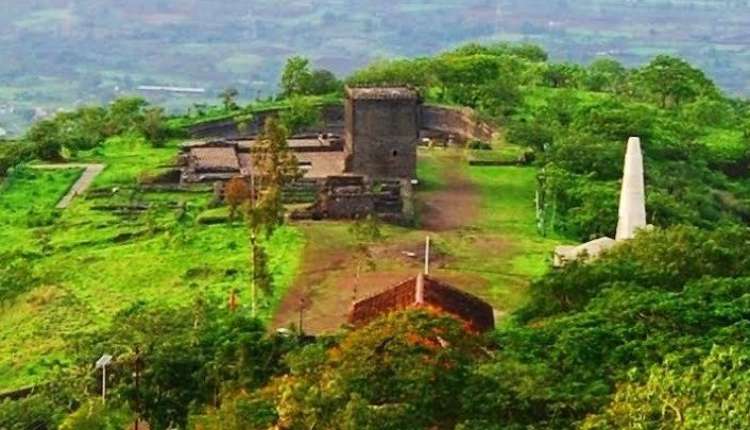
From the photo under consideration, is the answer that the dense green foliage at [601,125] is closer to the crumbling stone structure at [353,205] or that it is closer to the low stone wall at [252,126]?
the low stone wall at [252,126]

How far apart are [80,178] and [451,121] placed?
15.4 m

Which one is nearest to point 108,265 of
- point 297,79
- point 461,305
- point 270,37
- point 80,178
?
point 461,305

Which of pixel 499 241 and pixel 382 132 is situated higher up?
pixel 382 132

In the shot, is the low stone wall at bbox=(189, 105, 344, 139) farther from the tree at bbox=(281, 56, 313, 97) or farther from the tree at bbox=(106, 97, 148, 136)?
the tree at bbox=(281, 56, 313, 97)

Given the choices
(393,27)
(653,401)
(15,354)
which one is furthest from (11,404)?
(393,27)

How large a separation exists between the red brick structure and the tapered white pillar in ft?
20.0

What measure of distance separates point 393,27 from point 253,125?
337 feet

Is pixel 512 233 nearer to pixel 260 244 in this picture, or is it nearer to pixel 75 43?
pixel 260 244

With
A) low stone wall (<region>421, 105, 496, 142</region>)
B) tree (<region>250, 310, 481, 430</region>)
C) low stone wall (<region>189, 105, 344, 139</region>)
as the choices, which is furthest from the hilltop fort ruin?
tree (<region>250, 310, 481, 430</region>)

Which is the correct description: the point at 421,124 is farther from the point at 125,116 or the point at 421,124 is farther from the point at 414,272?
the point at 414,272

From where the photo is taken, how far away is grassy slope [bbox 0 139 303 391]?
96.5 feet

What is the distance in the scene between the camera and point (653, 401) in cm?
1812

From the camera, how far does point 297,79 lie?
201 feet

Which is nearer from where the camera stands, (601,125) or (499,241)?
(499,241)
